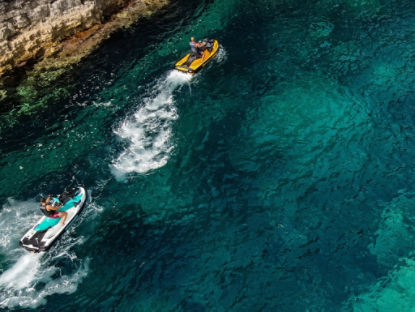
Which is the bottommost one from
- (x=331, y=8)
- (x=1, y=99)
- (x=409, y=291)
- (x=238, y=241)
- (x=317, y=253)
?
(x=409, y=291)

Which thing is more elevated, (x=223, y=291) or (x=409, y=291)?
(x=223, y=291)

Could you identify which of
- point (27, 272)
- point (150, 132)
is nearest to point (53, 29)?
point (150, 132)

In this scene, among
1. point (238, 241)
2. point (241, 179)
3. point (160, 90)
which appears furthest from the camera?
point (160, 90)

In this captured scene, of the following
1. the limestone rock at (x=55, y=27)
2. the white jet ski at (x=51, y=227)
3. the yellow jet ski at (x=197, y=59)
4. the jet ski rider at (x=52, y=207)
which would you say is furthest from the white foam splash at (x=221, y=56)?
the jet ski rider at (x=52, y=207)

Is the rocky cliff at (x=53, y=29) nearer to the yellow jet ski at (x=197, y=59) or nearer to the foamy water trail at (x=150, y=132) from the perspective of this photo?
the yellow jet ski at (x=197, y=59)

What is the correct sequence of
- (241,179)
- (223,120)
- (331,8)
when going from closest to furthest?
(241,179) < (223,120) < (331,8)

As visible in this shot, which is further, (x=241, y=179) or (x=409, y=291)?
(x=241, y=179)

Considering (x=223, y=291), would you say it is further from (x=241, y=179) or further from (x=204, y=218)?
(x=241, y=179)

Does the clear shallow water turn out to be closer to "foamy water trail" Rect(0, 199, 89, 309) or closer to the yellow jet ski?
"foamy water trail" Rect(0, 199, 89, 309)

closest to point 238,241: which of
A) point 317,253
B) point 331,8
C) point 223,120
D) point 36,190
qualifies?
point 317,253
